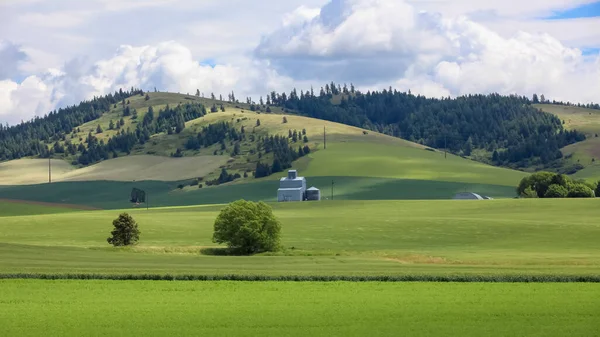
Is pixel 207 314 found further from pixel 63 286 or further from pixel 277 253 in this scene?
pixel 277 253

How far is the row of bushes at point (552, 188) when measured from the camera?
170750mm

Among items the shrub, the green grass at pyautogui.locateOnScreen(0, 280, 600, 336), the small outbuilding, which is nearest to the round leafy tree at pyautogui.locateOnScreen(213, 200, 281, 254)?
the green grass at pyautogui.locateOnScreen(0, 280, 600, 336)

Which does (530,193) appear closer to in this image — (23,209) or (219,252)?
(23,209)

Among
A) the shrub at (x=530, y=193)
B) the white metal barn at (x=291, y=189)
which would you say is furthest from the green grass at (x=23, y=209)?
the shrub at (x=530, y=193)

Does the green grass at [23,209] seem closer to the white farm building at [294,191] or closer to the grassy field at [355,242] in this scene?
the grassy field at [355,242]

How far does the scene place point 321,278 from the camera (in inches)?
2279

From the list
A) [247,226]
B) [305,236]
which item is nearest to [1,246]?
[247,226]

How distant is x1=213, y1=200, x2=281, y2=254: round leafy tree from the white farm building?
96209 millimetres

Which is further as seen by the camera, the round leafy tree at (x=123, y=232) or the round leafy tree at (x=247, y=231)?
the round leafy tree at (x=123, y=232)

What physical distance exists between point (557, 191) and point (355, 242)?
3182 inches

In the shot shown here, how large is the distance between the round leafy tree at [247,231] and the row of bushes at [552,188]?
94027 millimetres

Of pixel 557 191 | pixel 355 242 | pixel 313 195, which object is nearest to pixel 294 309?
pixel 355 242

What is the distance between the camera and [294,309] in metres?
43.0

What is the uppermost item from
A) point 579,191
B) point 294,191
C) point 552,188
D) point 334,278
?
point 552,188
